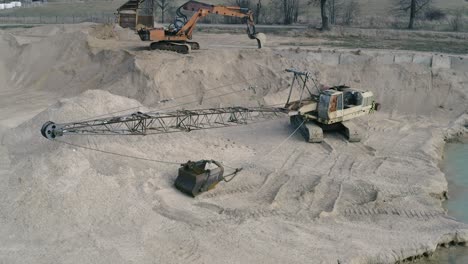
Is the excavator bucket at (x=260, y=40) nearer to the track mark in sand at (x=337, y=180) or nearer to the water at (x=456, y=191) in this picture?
the track mark in sand at (x=337, y=180)

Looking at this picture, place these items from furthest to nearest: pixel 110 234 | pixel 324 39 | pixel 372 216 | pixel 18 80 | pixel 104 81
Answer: pixel 324 39
pixel 18 80
pixel 104 81
pixel 372 216
pixel 110 234

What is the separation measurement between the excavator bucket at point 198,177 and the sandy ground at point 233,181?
0.87 feet

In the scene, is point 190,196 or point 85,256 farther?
point 190,196

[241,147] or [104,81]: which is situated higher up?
[104,81]

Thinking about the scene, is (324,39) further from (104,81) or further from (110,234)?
(110,234)

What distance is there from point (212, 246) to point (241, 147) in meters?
Result: 7.07

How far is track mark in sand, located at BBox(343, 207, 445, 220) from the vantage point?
47.4 feet

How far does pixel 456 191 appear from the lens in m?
16.8

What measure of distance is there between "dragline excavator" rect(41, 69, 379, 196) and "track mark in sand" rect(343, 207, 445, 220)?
3997mm

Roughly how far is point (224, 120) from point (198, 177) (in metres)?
6.67

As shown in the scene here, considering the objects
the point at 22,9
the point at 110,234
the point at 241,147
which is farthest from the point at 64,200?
the point at 22,9

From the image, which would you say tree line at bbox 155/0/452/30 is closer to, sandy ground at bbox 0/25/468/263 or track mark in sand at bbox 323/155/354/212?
sandy ground at bbox 0/25/468/263

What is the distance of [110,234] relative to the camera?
42.7ft

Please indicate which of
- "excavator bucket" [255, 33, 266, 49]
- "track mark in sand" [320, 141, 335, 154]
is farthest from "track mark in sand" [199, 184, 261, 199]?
"excavator bucket" [255, 33, 266, 49]
